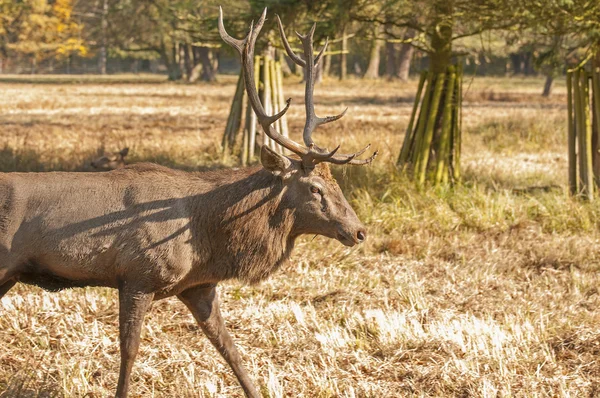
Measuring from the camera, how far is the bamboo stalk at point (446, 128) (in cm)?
1111

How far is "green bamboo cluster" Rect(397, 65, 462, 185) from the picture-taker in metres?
11.1

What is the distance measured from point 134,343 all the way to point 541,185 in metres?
8.55

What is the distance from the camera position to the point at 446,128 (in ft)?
36.8

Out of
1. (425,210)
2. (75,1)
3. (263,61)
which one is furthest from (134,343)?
(75,1)

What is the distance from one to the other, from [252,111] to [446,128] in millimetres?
4113

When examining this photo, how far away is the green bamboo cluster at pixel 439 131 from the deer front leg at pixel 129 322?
6485 millimetres

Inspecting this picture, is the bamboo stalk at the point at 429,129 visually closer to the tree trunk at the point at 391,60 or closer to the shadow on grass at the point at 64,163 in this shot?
the shadow on grass at the point at 64,163

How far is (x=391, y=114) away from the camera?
24797 millimetres

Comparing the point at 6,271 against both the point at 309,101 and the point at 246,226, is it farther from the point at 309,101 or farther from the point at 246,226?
the point at 309,101

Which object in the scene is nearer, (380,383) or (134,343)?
(134,343)

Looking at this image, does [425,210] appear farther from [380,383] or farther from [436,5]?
[380,383]

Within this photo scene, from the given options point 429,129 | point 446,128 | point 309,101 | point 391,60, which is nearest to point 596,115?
point 446,128

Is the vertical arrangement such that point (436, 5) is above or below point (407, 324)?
above

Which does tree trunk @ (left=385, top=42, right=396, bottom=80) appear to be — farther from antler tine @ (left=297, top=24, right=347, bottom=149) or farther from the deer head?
the deer head
